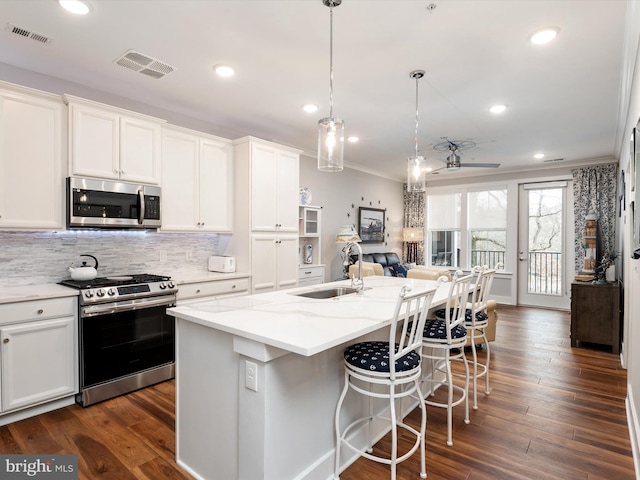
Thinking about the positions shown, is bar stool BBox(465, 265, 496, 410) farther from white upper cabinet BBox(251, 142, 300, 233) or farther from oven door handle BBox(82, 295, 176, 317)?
oven door handle BBox(82, 295, 176, 317)

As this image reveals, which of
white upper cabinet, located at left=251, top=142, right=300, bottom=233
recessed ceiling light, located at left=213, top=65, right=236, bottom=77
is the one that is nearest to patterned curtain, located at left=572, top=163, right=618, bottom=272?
white upper cabinet, located at left=251, top=142, right=300, bottom=233

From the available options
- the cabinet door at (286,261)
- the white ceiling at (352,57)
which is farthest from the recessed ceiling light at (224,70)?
the cabinet door at (286,261)

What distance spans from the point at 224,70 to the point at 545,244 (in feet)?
21.7

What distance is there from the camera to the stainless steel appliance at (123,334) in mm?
2863

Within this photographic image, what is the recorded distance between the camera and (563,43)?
2586 mm

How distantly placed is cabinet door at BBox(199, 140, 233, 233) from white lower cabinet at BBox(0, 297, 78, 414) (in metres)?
1.60

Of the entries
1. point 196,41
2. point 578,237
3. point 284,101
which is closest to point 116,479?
point 196,41

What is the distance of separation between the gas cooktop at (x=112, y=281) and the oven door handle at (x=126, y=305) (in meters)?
0.16

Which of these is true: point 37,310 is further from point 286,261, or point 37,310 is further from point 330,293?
point 286,261

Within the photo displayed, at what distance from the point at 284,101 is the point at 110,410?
311 cm

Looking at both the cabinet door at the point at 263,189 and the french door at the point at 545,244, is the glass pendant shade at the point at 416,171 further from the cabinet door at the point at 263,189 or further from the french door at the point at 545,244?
the french door at the point at 545,244

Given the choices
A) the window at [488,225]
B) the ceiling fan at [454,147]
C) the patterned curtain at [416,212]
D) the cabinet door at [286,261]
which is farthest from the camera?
the patterned curtain at [416,212]

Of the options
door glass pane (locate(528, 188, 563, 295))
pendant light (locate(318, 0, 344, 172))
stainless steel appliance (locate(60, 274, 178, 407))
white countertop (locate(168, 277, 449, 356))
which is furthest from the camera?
door glass pane (locate(528, 188, 563, 295))

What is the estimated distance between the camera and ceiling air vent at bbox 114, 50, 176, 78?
2795 millimetres
